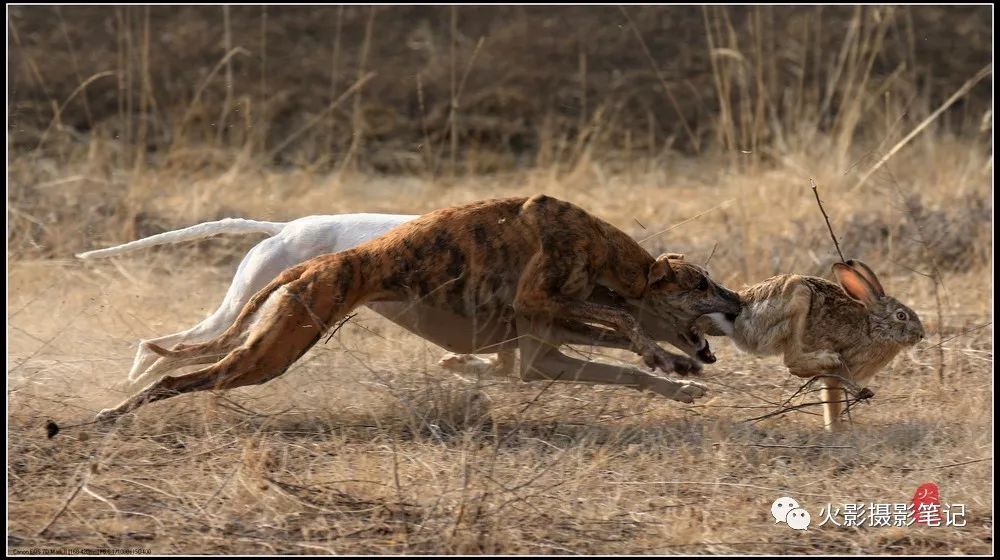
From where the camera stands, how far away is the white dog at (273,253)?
5.39 metres

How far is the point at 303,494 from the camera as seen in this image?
4.26 m

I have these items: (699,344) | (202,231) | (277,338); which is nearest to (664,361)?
(699,344)

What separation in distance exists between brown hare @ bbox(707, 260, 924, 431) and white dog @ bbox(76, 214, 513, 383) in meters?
Answer: 1.10

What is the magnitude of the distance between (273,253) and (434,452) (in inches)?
47.3

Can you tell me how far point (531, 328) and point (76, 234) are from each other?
3.87 m

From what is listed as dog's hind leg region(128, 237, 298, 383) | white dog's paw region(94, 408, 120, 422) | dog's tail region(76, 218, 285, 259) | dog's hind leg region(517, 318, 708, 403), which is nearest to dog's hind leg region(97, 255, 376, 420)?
Answer: white dog's paw region(94, 408, 120, 422)

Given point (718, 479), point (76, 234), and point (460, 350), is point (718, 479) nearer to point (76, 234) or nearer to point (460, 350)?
point (460, 350)

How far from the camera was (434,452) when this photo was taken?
188 inches

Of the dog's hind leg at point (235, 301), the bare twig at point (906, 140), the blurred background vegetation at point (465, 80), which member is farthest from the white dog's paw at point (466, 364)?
the blurred background vegetation at point (465, 80)

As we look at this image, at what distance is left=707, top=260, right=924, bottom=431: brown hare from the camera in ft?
16.2

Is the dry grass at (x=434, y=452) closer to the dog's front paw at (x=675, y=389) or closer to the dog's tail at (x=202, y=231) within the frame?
the dog's front paw at (x=675, y=389)

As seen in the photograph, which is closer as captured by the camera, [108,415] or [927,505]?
[927,505]

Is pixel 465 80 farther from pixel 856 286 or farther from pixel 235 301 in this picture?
pixel 856 286

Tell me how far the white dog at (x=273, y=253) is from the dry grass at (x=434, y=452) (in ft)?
0.55
